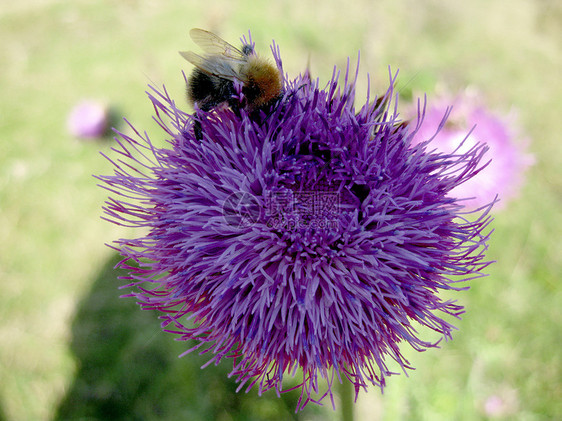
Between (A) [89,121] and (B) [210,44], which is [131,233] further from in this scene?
(B) [210,44]

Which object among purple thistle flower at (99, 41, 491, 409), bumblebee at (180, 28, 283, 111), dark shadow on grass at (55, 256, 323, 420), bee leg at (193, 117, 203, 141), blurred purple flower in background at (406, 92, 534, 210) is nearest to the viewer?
purple thistle flower at (99, 41, 491, 409)

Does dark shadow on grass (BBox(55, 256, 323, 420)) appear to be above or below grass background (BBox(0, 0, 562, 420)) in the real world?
below

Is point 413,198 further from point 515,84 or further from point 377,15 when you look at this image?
point 515,84

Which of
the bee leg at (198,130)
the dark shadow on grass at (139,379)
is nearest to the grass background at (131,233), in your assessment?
the dark shadow on grass at (139,379)

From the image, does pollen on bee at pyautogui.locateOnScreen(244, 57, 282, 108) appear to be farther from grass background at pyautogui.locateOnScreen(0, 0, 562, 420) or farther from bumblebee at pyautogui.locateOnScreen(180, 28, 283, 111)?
grass background at pyautogui.locateOnScreen(0, 0, 562, 420)

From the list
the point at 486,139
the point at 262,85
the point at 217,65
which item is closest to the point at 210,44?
the point at 217,65

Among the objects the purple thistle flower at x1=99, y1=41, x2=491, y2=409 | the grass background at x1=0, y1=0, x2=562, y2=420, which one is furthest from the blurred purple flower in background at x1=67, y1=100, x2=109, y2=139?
the purple thistle flower at x1=99, y1=41, x2=491, y2=409

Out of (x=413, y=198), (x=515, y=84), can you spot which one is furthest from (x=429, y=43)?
(x=413, y=198)

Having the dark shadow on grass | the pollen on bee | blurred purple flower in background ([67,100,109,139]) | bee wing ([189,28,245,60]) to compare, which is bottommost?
the dark shadow on grass
